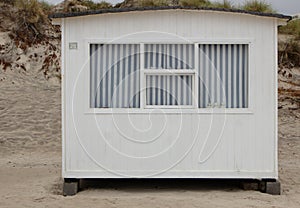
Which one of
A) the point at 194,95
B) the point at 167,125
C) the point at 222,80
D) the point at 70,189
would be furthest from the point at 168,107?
the point at 70,189

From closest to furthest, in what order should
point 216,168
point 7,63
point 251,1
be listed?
point 216,168 → point 7,63 → point 251,1

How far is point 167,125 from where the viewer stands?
30.5 feet

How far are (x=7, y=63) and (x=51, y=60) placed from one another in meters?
1.52

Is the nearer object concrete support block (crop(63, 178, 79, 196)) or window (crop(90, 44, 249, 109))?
concrete support block (crop(63, 178, 79, 196))

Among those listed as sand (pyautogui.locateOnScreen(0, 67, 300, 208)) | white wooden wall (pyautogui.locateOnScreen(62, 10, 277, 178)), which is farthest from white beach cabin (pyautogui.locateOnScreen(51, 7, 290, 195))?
sand (pyautogui.locateOnScreen(0, 67, 300, 208))

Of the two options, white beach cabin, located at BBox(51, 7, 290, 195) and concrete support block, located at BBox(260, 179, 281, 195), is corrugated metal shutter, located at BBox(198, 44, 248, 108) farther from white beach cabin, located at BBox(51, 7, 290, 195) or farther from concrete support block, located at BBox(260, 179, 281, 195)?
concrete support block, located at BBox(260, 179, 281, 195)

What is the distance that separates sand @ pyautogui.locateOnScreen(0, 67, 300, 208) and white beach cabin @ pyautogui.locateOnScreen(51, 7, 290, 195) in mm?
404

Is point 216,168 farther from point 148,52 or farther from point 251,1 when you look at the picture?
point 251,1

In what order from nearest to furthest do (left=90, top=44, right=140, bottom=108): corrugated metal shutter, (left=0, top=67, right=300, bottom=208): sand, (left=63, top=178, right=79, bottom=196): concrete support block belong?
(left=0, top=67, right=300, bottom=208): sand < (left=63, top=178, right=79, bottom=196): concrete support block < (left=90, top=44, right=140, bottom=108): corrugated metal shutter

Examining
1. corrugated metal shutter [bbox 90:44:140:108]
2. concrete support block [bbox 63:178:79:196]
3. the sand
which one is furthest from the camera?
corrugated metal shutter [bbox 90:44:140:108]

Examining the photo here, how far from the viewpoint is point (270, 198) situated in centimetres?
901

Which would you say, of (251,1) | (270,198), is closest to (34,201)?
(270,198)

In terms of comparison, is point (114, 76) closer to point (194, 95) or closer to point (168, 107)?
point (168, 107)

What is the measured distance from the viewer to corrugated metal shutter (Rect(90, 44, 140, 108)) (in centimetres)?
938
